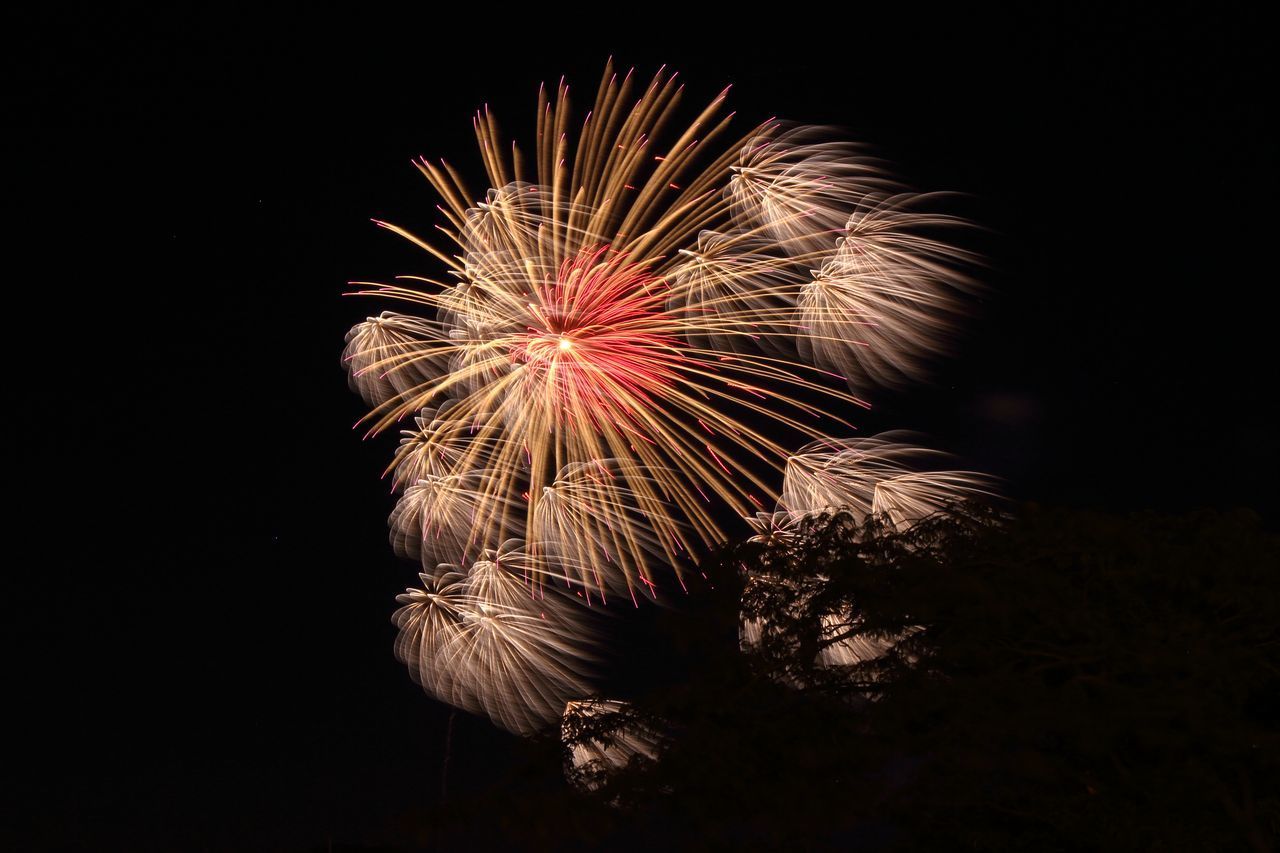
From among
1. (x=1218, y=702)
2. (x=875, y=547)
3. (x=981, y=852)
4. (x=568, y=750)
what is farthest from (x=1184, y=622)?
(x=568, y=750)

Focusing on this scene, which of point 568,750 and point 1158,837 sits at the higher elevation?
point 568,750

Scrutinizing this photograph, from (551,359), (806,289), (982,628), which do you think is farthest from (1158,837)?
(551,359)

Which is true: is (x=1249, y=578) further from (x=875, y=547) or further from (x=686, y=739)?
(x=686, y=739)

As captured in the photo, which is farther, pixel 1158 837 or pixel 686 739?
pixel 686 739

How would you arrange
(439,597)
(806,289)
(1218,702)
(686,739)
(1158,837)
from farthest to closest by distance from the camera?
(439,597), (806,289), (686,739), (1158,837), (1218,702)

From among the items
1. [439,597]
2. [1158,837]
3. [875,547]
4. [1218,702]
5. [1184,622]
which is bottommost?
[1158,837]

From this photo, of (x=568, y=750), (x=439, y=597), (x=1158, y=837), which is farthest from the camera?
(x=439, y=597)
